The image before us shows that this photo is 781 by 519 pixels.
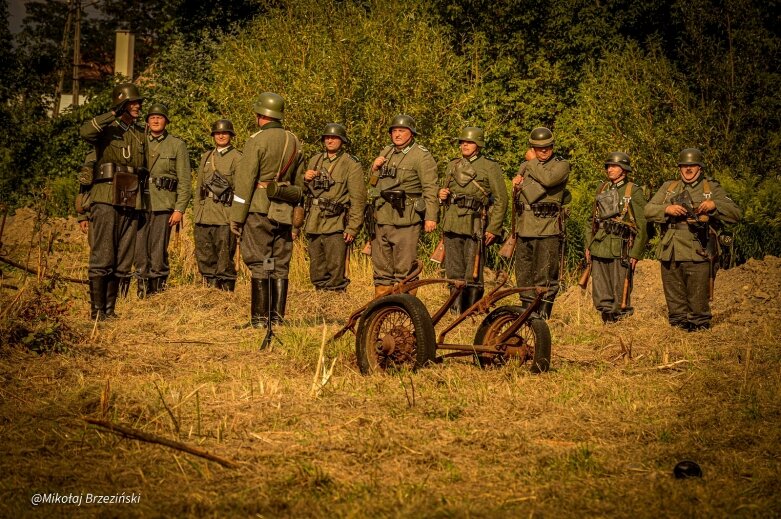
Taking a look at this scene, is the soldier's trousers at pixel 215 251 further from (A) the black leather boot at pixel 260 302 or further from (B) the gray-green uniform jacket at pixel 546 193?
(B) the gray-green uniform jacket at pixel 546 193

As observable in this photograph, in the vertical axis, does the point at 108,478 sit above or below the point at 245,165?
below

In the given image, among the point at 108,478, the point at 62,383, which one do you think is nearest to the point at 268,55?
the point at 62,383

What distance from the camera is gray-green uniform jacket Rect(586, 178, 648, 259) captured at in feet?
40.0

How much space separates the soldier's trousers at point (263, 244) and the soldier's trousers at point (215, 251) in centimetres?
321

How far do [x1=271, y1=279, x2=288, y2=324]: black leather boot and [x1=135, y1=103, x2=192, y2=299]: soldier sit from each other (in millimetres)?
2758

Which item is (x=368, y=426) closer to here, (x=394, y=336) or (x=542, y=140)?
(x=394, y=336)

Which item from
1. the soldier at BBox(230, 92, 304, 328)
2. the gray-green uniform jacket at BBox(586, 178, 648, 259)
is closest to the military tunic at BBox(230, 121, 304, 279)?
the soldier at BBox(230, 92, 304, 328)

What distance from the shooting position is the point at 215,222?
13.5m

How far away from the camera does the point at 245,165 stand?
400 inches

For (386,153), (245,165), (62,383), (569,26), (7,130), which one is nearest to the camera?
(62,383)

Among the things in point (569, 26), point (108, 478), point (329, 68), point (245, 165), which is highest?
point (569, 26)

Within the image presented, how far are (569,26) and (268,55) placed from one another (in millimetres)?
11403

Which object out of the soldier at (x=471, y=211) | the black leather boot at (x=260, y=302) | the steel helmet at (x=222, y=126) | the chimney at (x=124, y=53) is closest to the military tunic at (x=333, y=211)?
the soldier at (x=471, y=211)

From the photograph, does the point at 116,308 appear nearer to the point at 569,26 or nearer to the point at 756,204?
the point at 756,204
